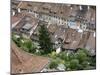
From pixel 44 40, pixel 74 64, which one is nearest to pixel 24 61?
pixel 44 40

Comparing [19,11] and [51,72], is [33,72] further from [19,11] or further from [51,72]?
[19,11]

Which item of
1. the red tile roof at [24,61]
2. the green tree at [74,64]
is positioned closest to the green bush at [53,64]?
the red tile roof at [24,61]

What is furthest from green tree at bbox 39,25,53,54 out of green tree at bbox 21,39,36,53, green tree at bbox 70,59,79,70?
green tree at bbox 70,59,79,70

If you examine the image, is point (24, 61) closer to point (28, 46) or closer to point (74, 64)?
point (28, 46)

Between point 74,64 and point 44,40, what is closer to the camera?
point 44,40

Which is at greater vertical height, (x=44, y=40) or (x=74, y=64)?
(x=44, y=40)

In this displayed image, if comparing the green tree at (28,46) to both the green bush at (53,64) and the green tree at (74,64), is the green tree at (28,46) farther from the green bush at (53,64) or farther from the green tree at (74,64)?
the green tree at (74,64)

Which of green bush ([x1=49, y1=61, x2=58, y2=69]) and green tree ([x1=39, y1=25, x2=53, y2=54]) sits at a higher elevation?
green tree ([x1=39, y1=25, x2=53, y2=54])

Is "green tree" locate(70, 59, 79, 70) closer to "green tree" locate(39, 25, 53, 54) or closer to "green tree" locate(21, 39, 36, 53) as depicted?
"green tree" locate(39, 25, 53, 54)
